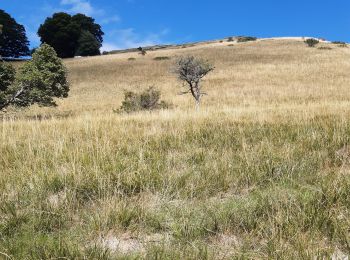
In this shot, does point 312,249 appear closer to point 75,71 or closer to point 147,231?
point 147,231

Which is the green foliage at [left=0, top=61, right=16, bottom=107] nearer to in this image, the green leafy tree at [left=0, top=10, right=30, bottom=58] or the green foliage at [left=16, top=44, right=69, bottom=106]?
the green foliage at [left=16, top=44, right=69, bottom=106]

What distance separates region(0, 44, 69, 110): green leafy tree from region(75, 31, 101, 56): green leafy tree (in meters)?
75.5

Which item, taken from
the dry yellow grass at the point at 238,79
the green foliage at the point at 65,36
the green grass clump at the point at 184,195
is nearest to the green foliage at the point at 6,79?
the dry yellow grass at the point at 238,79

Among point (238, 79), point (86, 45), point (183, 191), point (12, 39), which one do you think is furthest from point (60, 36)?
point (183, 191)

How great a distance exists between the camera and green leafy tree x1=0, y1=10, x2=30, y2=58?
86.6 m

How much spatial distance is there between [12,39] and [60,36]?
1114 cm

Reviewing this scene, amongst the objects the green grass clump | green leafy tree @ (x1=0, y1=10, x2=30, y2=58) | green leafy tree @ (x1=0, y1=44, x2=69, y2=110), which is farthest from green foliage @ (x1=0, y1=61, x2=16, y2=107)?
green leafy tree @ (x1=0, y1=10, x2=30, y2=58)

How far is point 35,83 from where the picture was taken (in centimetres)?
1820

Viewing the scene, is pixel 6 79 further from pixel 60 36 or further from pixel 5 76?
pixel 60 36

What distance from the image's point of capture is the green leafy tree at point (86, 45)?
306 feet

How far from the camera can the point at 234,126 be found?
7758mm

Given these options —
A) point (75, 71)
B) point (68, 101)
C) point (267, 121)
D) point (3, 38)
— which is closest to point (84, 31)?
point (3, 38)

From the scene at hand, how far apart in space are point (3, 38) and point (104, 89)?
5483 centimetres

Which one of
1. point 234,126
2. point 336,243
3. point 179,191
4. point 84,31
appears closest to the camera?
point 336,243
